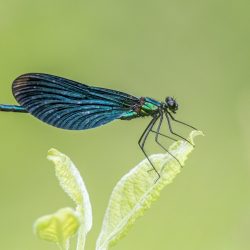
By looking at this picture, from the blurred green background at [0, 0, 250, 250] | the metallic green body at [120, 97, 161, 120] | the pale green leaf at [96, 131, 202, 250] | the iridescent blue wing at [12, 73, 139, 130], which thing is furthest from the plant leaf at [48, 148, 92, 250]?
the blurred green background at [0, 0, 250, 250]

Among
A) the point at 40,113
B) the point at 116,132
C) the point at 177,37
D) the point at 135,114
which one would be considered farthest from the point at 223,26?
the point at 40,113

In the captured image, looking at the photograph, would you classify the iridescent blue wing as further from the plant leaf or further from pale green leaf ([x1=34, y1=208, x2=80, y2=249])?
pale green leaf ([x1=34, y1=208, x2=80, y2=249])

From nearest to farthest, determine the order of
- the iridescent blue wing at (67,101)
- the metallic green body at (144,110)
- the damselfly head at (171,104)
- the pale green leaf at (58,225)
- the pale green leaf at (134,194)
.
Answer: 1. the pale green leaf at (58,225)
2. the pale green leaf at (134,194)
3. the iridescent blue wing at (67,101)
4. the metallic green body at (144,110)
5. the damselfly head at (171,104)

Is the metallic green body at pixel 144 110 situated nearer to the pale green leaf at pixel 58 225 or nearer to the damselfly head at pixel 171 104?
the damselfly head at pixel 171 104

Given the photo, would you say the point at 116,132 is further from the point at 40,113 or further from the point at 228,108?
the point at 40,113

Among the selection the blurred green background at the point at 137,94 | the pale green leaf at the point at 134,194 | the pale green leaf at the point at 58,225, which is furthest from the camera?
the blurred green background at the point at 137,94

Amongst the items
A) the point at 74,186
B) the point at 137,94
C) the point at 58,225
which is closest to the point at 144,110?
the point at 74,186

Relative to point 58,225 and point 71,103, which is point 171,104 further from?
point 58,225

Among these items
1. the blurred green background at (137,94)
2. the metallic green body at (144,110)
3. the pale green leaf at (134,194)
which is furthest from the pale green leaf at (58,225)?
the blurred green background at (137,94)
